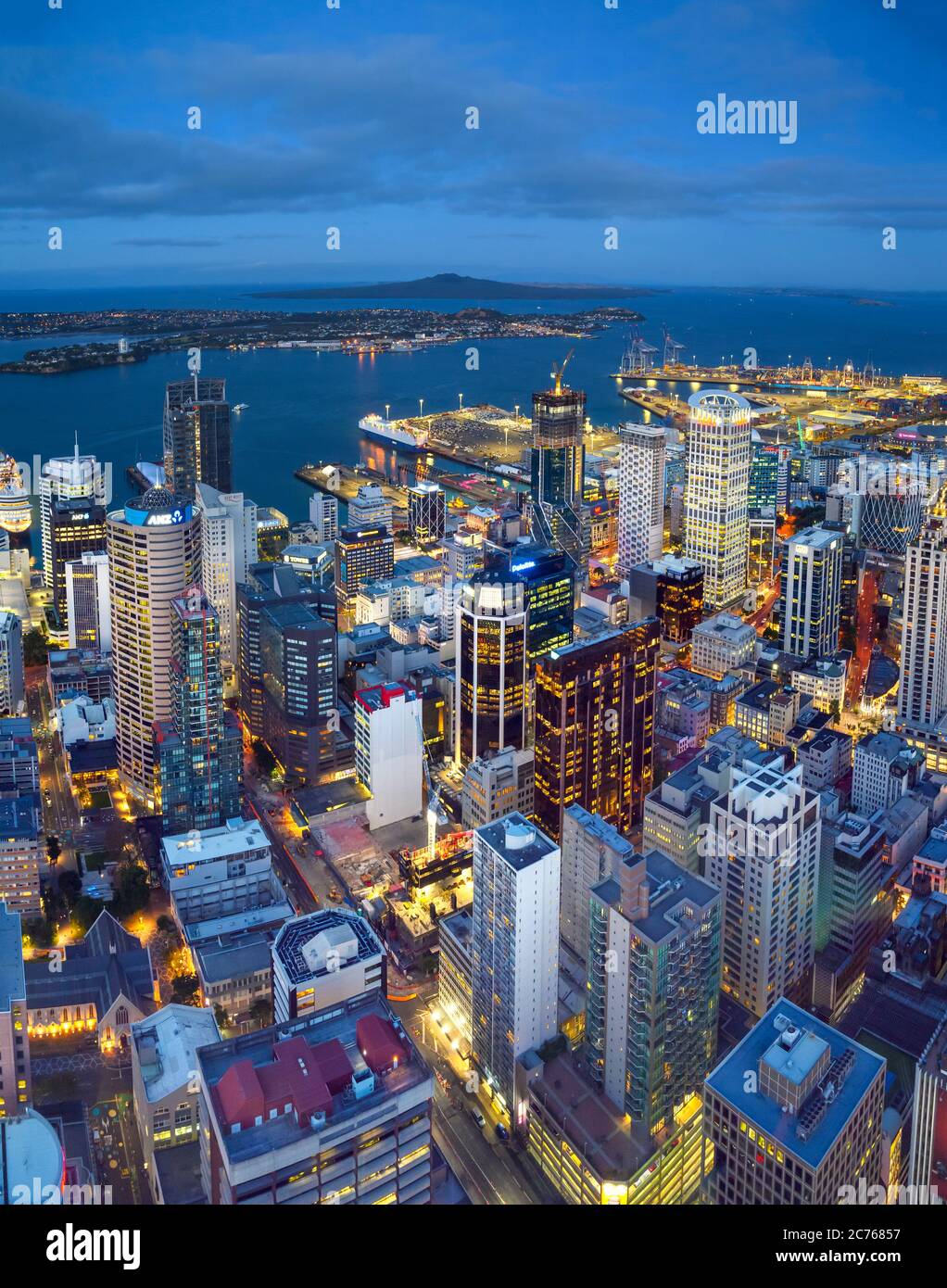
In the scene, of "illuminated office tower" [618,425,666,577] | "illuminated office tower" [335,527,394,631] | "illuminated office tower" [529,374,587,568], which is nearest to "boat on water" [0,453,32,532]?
"illuminated office tower" [335,527,394,631]

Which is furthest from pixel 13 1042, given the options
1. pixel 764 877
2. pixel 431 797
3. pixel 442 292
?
pixel 442 292

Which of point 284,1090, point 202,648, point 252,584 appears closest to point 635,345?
point 252,584

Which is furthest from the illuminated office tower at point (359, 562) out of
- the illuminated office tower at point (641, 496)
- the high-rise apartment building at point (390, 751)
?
the high-rise apartment building at point (390, 751)

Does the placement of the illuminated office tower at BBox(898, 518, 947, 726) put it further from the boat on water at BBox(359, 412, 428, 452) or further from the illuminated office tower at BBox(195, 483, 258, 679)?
the boat on water at BBox(359, 412, 428, 452)

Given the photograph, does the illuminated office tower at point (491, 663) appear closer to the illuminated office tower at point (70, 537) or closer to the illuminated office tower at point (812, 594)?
the illuminated office tower at point (812, 594)

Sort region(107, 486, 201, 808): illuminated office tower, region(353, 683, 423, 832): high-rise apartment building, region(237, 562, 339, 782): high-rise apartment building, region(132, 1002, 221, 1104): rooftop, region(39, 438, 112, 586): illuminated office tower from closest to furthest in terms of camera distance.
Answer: region(132, 1002, 221, 1104): rooftop → region(353, 683, 423, 832): high-rise apartment building → region(107, 486, 201, 808): illuminated office tower → region(237, 562, 339, 782): high-rise apartment building → region(39, 438, 112, 586): illuminated office tower

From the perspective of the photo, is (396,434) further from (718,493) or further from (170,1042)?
(170,1042)

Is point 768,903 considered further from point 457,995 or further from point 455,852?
point 455,852
